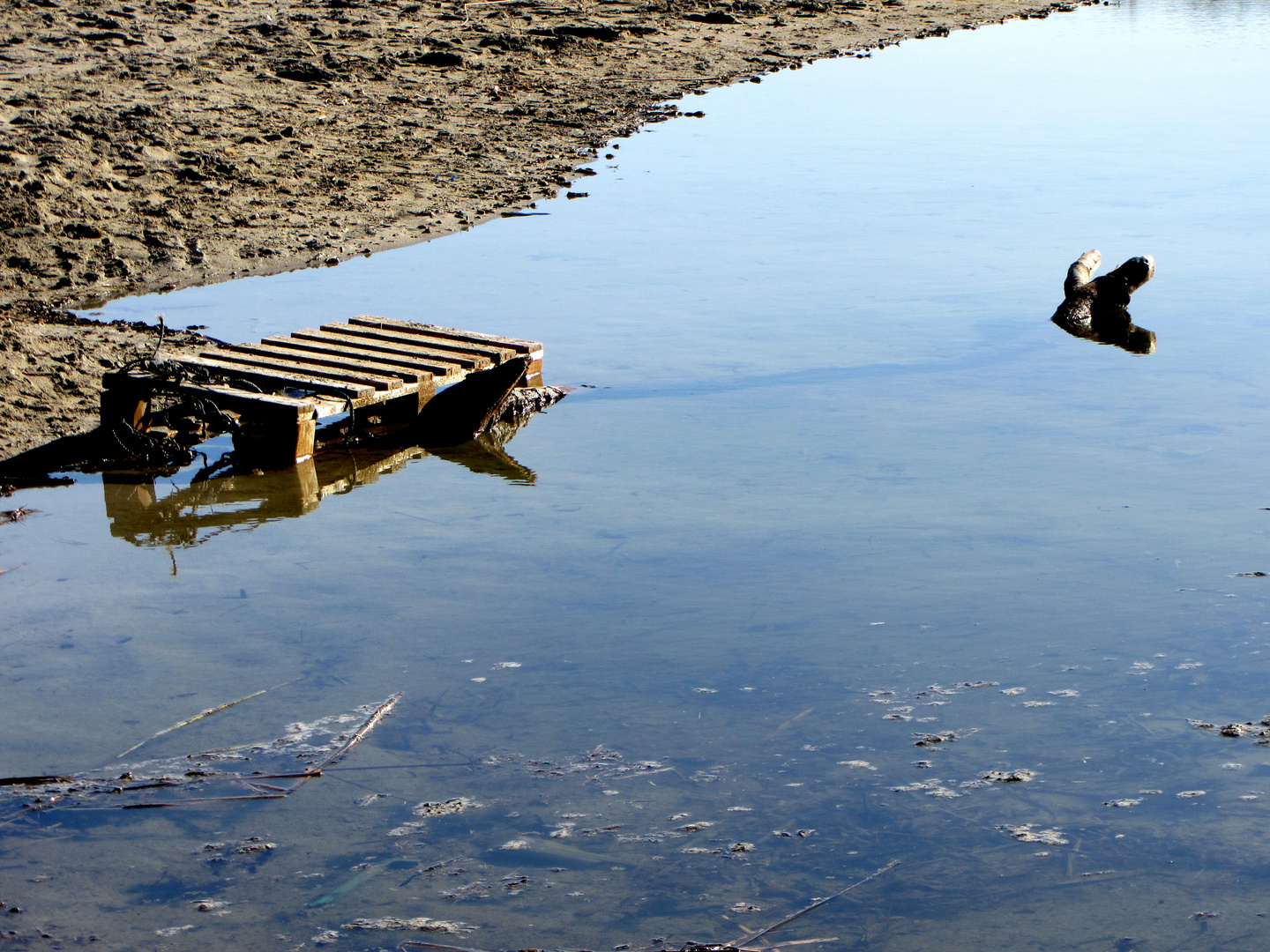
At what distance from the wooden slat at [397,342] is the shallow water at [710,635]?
2.19ft

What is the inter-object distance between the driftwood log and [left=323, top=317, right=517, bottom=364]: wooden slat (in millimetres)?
4085

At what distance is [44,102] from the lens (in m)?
12.8

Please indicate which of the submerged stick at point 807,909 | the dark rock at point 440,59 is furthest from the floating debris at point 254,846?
the dark rock at point 440,59

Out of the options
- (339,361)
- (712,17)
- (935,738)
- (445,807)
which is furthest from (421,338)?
(712,17)

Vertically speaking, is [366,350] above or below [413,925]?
above

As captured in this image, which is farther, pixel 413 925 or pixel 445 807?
pixel 445 807

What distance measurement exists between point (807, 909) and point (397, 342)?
5.12 m

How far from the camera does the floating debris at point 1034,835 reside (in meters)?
Answer: 3.81

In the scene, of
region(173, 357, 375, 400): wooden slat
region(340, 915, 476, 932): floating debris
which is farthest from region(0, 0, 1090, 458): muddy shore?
region(340, 915, 476, 932): floating debris

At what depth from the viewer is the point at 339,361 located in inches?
292

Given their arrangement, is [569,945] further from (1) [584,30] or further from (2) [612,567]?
(1) [584,30]

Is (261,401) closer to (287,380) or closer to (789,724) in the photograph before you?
(287,380)

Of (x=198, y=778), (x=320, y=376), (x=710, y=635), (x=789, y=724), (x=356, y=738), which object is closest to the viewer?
(x=198, y=778)

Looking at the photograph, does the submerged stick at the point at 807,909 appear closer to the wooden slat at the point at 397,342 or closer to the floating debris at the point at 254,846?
the floating debris at the point at 254,846
